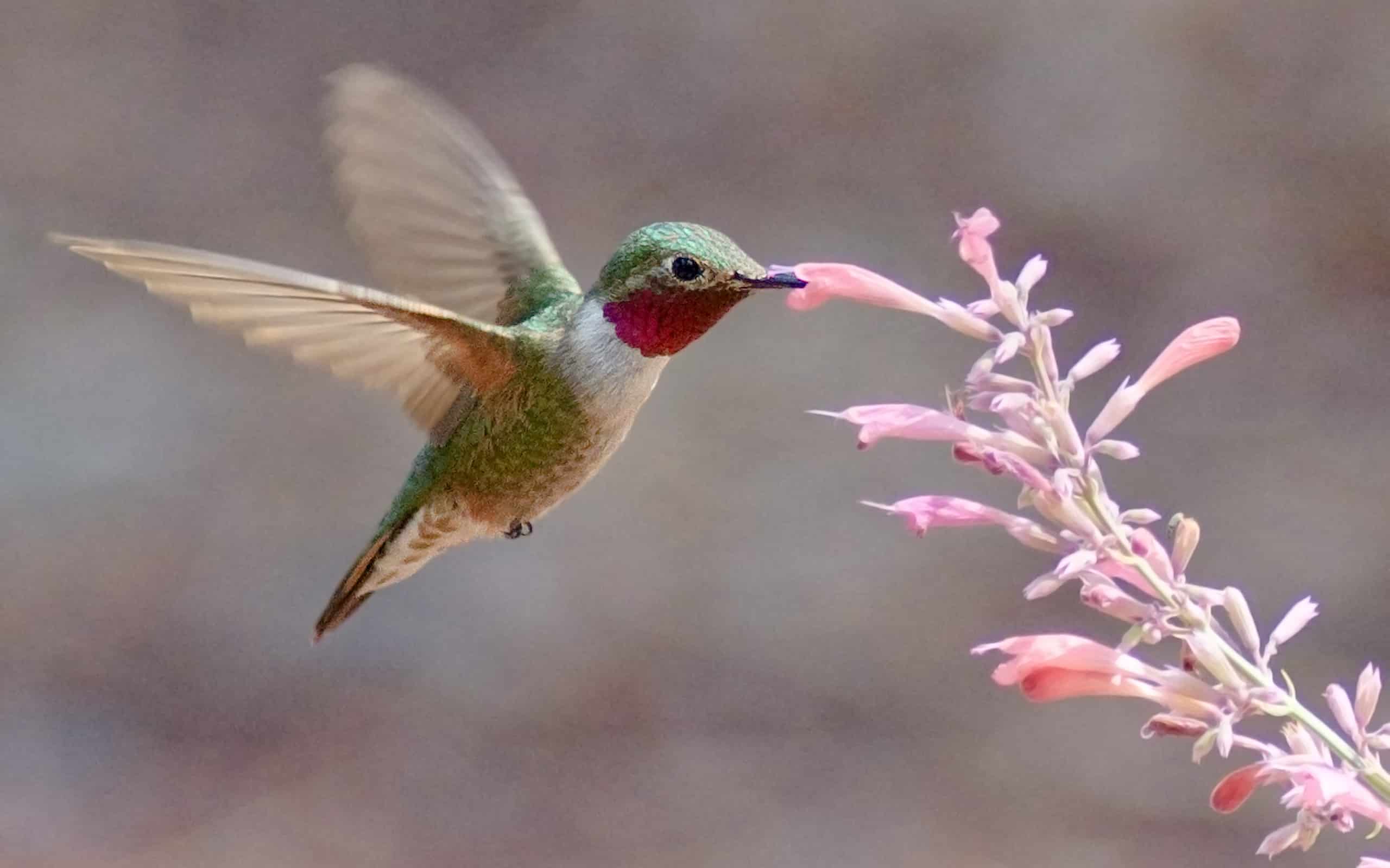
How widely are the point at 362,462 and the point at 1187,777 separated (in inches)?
84.1

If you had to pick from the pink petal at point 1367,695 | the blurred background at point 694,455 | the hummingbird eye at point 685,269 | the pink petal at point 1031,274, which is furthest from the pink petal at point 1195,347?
the blurred background at point 694,455

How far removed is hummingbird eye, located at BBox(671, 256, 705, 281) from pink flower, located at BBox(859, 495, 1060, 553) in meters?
0.26

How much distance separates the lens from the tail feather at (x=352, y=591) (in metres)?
1.31

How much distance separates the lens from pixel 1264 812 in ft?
9.12

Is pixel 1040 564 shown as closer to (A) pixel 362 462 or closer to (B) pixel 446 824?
(B) pixel 446 824

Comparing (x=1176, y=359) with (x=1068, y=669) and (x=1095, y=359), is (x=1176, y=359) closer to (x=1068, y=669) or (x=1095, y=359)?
→ (x=1095, y=359)

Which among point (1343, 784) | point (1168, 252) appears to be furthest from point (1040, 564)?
point (1343, 784)

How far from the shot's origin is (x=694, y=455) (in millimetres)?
3322

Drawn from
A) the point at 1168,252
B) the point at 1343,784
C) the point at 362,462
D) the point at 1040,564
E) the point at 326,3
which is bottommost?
the point at 1343,784

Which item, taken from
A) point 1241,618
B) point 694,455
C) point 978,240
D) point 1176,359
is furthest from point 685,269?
point 694,455

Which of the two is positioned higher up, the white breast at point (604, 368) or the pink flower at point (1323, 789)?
the white breast at point (604, 368)

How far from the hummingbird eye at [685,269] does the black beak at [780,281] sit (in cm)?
6

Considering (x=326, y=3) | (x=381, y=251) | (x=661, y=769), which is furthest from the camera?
(x=326, y=3)

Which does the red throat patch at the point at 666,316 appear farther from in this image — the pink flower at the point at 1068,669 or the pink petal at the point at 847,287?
the pink flower at the point at 1068,669
